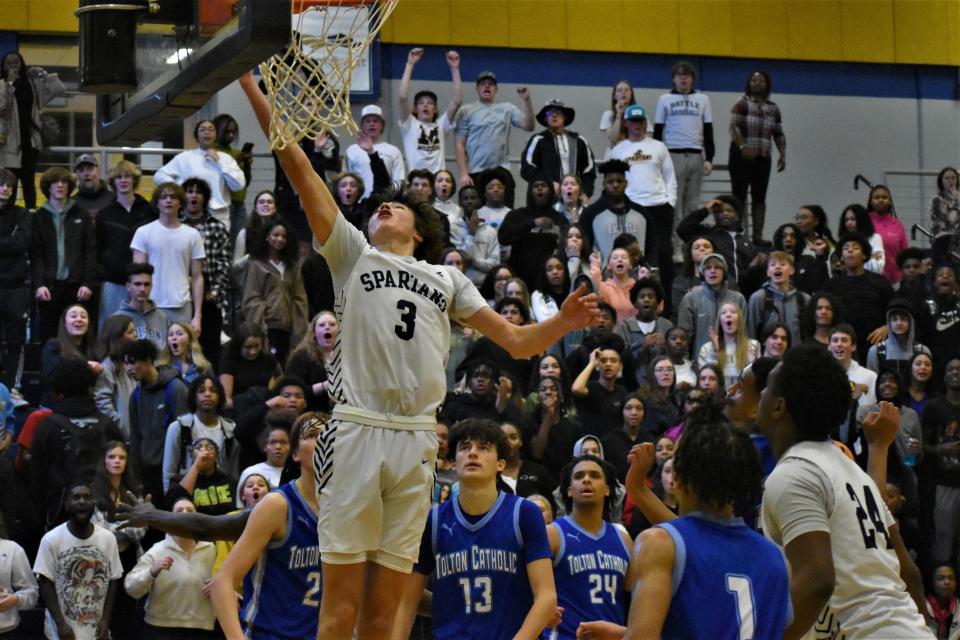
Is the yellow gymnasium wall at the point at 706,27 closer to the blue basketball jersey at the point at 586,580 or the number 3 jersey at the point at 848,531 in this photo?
the blue basketball jersey at the point at 586,580

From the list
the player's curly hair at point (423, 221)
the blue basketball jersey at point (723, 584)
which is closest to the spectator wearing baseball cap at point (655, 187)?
the player's curly hair at point (423, 221)

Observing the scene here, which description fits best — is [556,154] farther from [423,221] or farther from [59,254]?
[423,221]

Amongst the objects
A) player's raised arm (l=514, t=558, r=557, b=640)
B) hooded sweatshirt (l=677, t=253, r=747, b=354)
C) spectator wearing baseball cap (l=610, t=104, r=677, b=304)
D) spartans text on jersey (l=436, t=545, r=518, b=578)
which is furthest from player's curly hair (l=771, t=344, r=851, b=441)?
spectator wearing baseball cap (l=610, t=104, r=677, b=304)

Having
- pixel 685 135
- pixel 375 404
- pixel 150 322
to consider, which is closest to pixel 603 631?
pixel 375 404

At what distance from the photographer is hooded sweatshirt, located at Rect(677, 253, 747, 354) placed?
1453 cm

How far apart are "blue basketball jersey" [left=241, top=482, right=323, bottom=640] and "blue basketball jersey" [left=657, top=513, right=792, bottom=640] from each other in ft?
8.66

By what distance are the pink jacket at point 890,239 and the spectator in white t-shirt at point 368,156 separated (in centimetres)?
565

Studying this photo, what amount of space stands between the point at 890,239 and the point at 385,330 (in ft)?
42.6

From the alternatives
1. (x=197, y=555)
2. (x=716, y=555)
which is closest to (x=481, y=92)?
(x=197, y=555)

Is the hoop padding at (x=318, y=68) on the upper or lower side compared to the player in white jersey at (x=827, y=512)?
upper

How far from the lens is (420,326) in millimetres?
6094

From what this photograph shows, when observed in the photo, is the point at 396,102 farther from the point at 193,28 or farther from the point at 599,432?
the point at 193,28

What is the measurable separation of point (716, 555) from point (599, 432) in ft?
26.0

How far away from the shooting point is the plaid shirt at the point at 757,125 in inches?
753
